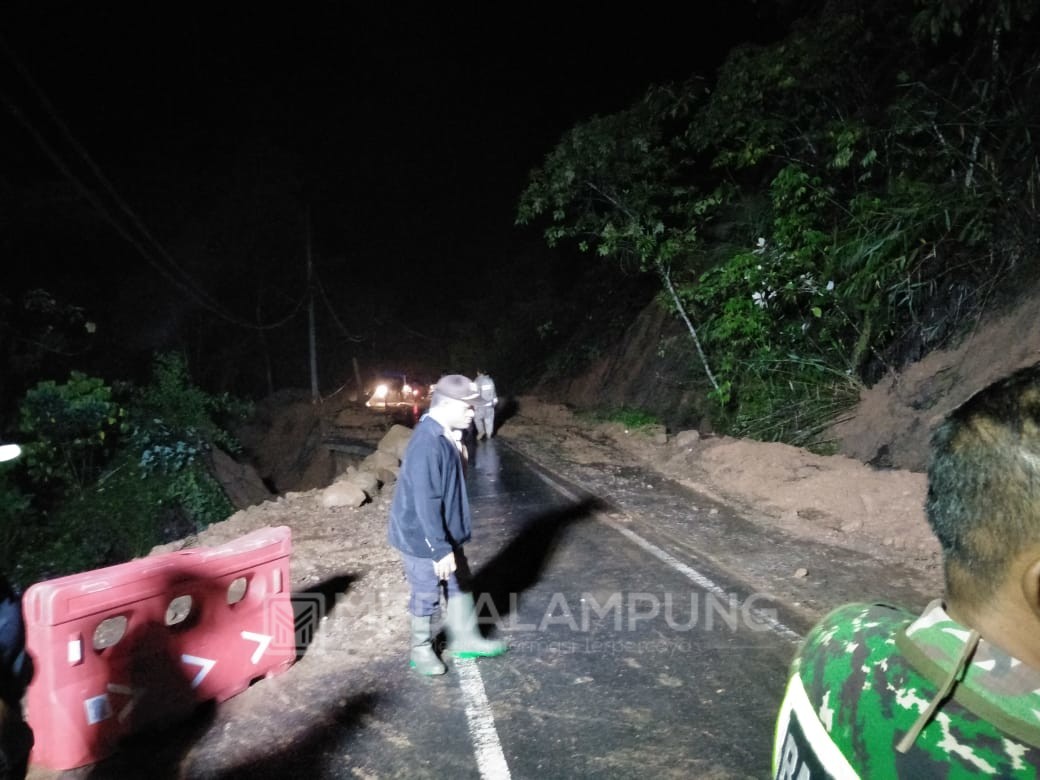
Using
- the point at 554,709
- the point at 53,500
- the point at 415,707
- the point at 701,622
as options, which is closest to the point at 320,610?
the point at 415,707

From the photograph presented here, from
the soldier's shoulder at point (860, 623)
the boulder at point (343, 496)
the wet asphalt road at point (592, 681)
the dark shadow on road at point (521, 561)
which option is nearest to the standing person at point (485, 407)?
the boulder at point (343, 496)

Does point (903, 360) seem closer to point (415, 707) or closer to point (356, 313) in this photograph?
point (415, 707)

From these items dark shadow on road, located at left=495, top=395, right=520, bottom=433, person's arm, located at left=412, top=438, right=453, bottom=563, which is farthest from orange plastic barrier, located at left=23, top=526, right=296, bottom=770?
dark shadow on road, located at left=495, top=395, right=520, bottom=433

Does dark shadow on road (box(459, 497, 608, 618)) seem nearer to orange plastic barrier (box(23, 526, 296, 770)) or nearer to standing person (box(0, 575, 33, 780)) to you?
orange plastic barrier (box(23, 526, 296, 770))

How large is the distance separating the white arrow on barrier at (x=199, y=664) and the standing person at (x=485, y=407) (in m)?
10.7

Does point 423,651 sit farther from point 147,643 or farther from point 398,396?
point 398,396

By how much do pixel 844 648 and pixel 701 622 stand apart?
4.26m

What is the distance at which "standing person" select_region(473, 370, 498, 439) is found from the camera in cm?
1488

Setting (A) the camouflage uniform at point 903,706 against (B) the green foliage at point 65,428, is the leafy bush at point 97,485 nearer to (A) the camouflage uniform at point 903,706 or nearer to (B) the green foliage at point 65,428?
(B) the green foliage at point 65,428

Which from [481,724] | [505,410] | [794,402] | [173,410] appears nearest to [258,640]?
[481,724]

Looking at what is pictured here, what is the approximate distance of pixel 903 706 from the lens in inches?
36.7

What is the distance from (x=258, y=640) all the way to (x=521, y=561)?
3026mm

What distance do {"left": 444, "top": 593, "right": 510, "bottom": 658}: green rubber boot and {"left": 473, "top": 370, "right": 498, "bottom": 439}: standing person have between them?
9.99 meters

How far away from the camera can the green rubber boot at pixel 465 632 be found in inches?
183
